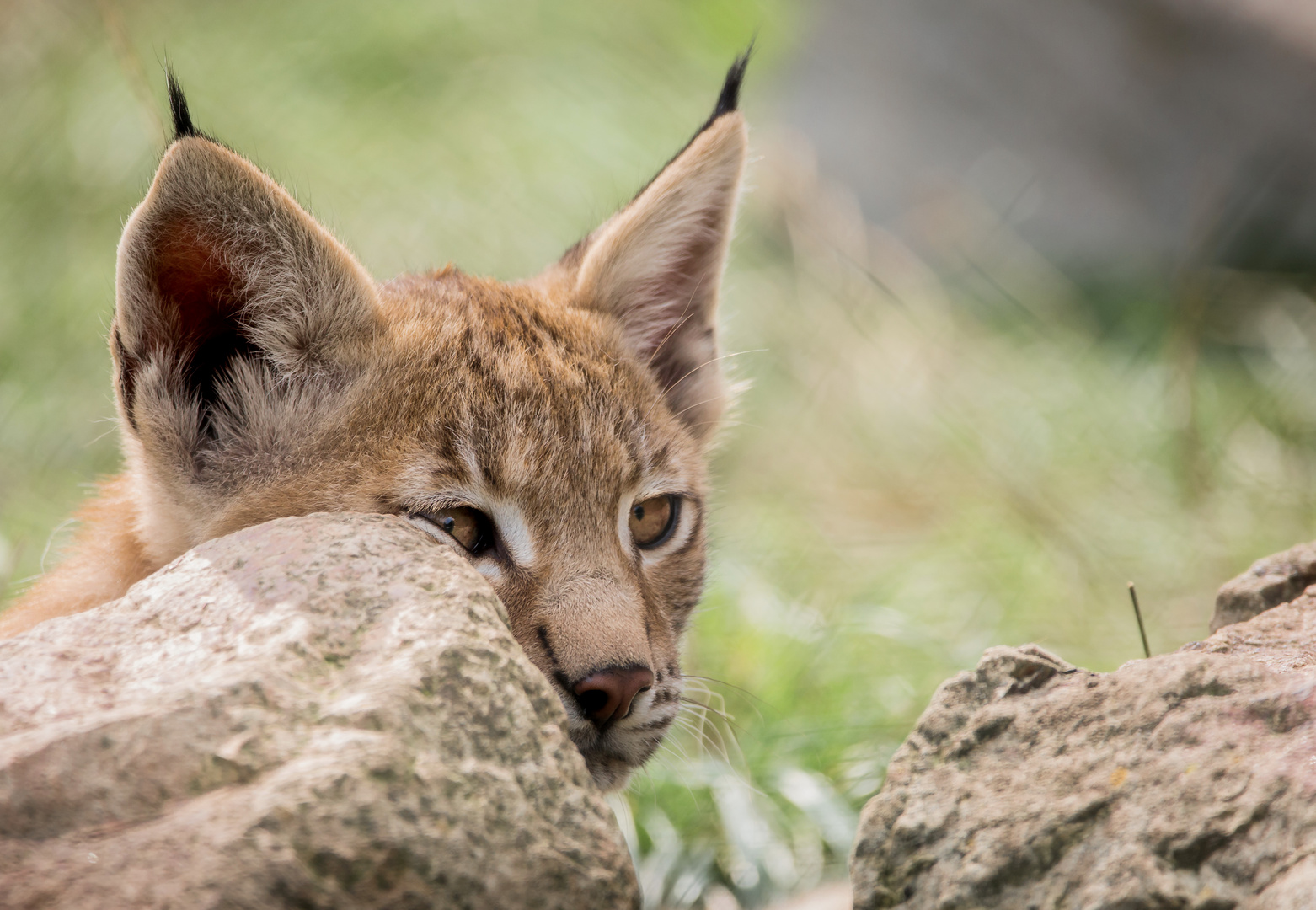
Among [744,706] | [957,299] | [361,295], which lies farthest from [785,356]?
[361,295]

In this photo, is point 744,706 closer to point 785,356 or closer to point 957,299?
point 785,356

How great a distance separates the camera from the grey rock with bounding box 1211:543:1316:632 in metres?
2.98

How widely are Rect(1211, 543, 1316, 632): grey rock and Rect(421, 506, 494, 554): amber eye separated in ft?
6.20

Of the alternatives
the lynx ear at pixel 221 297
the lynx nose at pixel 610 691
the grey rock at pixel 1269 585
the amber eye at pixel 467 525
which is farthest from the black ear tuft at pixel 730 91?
the grey rock at pixel 1269 585

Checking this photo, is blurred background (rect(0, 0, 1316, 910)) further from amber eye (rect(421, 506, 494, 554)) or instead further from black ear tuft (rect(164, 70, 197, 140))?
black ear tuft (rect(164, 70, 197, 140))

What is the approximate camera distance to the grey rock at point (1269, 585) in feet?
9.78

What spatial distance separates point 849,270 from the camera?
855 centimetres

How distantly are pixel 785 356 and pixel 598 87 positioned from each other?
4581 millimetres

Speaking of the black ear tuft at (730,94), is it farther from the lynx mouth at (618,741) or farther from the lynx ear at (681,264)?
the lynx mouth at (618,741)

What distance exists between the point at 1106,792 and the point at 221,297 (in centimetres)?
246

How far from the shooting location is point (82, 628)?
2309mm

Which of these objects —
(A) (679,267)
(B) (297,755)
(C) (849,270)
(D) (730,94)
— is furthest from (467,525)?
(C) (849,270)

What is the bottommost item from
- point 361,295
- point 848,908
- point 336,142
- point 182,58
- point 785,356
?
point 848,908

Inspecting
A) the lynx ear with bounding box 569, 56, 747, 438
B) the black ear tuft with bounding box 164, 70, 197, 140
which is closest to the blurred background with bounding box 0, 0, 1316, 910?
the lynx ear with bounding box 569, 56, 747, 438
